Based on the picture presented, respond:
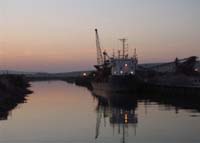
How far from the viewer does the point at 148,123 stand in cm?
2986

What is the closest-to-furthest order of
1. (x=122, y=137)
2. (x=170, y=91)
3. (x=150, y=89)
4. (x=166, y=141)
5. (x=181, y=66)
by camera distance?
1. (x=166, y=141)
2. (x=122, y=137)
3. (x=170, y=91)
4. (x=150, y=89)
5. (x=181, y=66)

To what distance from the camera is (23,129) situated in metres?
26.9

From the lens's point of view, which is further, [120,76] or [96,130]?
[120,76]

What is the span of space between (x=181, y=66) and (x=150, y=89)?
13.2 metres

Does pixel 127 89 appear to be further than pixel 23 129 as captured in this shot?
Yes

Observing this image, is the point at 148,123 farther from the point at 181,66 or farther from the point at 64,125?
the point at 181,66

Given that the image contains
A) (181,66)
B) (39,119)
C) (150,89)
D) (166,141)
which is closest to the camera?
(166,141)

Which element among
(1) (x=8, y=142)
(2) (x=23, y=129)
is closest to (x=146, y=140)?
(1) (x=8, y=142)

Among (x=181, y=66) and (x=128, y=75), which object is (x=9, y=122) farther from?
(x=181, y=66)

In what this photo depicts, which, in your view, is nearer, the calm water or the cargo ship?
the calm water

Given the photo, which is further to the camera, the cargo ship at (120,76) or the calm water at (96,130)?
the cargo ship at (120,76)

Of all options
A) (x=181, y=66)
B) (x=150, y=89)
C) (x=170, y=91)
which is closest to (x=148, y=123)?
(x=170, y=91)

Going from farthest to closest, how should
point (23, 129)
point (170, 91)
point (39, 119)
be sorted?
point (170, 91)
point (39, 119)
point (23, 129)

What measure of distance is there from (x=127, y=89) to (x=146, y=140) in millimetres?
50806
